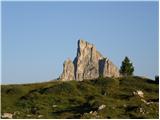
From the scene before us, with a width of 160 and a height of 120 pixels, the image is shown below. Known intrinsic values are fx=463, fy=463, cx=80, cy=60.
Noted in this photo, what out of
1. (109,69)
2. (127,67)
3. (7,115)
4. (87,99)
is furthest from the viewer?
(109,69)

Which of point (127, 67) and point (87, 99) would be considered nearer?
point (87, 99)

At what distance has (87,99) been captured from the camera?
202ft

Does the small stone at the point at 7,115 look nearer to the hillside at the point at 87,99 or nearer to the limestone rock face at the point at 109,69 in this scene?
the hillside at the point at 87,99

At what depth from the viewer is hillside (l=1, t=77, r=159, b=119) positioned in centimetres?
5136

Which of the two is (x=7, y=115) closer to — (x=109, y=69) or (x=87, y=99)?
(x=87, y=99)

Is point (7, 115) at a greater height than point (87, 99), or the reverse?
point (87, 99)

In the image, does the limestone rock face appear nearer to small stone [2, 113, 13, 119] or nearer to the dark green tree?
the dark green tree

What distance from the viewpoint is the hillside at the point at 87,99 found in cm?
5136

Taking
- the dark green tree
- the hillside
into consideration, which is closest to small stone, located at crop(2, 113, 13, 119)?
the hillside

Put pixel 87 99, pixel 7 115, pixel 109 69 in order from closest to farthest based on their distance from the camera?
1. pixel 7 115
2. pixel 87 99
3. pixel 109 69

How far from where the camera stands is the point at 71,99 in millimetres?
61562

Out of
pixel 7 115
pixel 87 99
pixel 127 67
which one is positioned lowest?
pixel 7 115

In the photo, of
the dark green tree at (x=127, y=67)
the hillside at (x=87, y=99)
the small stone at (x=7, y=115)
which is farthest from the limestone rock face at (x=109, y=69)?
the small stone at (x=7, y=115)

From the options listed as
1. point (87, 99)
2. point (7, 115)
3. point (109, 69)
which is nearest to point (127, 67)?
point (87, 99)
